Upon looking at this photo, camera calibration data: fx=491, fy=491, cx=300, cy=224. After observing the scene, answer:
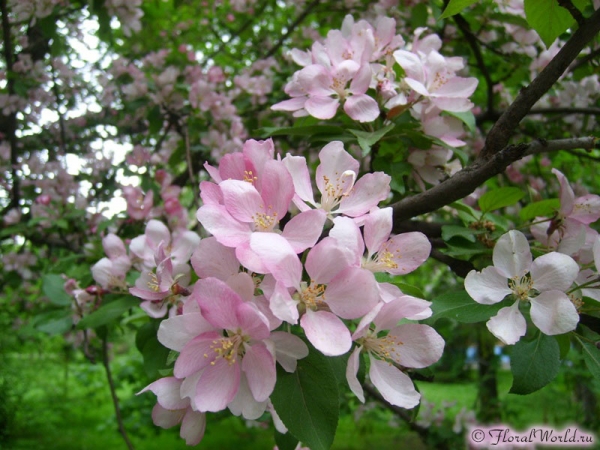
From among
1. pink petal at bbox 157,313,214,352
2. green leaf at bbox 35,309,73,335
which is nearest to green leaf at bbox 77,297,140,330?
green leaf at bbox 35,309,73,335

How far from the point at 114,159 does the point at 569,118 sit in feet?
9.25

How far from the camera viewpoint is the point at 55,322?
175 centimetres

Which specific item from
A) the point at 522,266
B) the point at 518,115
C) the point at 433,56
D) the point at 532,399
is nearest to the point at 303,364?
the point at 522,266

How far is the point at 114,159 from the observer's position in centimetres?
312

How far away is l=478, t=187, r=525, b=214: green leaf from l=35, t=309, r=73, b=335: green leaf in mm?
1400

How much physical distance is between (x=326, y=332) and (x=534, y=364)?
42 cm

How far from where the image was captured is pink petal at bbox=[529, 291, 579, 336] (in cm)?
86

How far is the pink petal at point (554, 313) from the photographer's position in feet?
2.81

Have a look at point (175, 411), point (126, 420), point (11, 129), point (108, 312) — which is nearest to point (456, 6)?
point (175, 411)

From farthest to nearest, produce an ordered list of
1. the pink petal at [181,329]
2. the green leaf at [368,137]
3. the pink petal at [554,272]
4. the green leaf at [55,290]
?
the green leaf at [55,290] → the green leaf at [368,137] → the pink petal at [554,272] → the pink petal at [181,329]

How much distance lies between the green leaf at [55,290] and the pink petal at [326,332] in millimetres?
1309

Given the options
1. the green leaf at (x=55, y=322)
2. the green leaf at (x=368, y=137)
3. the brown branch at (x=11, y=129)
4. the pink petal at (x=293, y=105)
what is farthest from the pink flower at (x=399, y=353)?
the brown branch at (x=11, y=129)

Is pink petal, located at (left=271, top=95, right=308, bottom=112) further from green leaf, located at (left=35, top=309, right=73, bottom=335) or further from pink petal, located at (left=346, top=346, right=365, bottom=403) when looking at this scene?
green leaf, located at (left=35, top=309, right=73, bottom=335)

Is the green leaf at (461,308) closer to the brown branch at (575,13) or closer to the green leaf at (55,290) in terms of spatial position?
the brown branch at (575,13)
